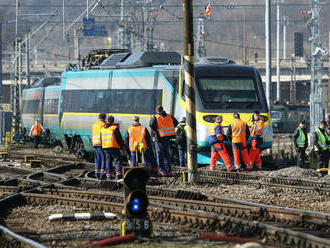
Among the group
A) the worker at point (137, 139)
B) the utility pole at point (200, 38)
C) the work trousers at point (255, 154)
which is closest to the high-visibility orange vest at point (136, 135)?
the worker at point (137, 139)

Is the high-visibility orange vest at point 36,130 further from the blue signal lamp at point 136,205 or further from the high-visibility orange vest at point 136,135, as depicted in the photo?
the blue signal lamp at point 136,205

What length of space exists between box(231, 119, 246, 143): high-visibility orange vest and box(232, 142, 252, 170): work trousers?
0.45ft

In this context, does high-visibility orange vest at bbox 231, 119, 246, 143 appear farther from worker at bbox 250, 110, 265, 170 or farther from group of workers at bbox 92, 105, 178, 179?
group of workers at bbox 92, 105, 178, 179

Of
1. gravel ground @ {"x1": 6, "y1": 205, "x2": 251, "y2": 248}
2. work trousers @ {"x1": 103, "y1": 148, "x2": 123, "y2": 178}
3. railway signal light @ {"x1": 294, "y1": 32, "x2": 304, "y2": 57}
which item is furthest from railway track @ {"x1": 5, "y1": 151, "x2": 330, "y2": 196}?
railway signal light @ {"x1": 294, "y1": 32, "x2": 304, "y2": 57}

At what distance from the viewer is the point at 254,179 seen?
55.7 feet

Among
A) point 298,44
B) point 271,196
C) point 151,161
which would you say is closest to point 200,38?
point 298,44

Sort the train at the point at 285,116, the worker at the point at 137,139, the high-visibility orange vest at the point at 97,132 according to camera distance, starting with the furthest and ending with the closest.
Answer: the train at the point at 285,116
the worker at the point at 137,139
the high-visibility orange vest at the point at 97,132

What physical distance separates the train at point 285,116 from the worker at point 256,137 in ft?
128

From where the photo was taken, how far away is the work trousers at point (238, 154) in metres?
19.3

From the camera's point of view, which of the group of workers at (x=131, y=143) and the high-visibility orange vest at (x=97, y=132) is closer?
the group of workers at (x=131, y=143)

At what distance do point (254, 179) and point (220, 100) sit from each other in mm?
3819

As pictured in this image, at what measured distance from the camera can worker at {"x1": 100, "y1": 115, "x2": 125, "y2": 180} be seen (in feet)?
54.2

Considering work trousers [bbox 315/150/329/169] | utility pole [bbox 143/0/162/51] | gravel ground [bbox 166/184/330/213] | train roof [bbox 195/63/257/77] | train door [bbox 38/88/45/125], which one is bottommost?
gravel ground [bbox 166/184/330/213]

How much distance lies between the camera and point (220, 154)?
63.0 feet
